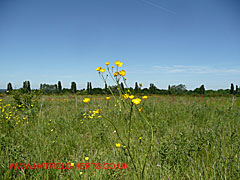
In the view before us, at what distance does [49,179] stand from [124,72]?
4.16ft

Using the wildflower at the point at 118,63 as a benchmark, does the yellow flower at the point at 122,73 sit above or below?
below

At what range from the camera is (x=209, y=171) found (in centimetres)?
139

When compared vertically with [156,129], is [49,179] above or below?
below

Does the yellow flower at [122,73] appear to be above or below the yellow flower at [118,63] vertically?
below

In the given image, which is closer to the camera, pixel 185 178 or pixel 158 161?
pixel 185 178

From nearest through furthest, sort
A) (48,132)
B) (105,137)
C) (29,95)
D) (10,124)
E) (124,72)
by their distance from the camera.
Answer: (124,72)
(105,137)
(48,132)
(10,124)
(29,95)

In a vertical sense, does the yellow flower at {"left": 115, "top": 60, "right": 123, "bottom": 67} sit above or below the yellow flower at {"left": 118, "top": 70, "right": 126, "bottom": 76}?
above

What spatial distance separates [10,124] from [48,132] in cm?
86

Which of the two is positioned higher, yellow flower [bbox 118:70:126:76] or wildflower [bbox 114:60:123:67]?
wildflower [bbox 114:60:123:67]

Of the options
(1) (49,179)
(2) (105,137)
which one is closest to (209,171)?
(2) (105,137)

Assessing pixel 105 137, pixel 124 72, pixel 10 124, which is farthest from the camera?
pixel 10 124

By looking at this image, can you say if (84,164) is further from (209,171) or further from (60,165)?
(209,171)

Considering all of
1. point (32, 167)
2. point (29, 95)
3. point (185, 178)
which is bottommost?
point (185, 178)

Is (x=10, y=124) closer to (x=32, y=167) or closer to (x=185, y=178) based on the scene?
(x=32, y=167)
